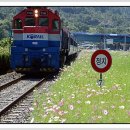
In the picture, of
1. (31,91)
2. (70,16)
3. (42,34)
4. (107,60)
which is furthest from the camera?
(70,16)

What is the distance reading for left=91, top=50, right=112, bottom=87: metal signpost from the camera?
12.0m

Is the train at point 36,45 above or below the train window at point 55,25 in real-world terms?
below

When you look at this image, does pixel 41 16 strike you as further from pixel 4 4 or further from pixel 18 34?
pixel 4 4

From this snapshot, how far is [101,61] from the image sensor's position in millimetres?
12141

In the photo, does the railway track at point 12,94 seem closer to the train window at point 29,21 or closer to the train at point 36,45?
the train at point 36,45

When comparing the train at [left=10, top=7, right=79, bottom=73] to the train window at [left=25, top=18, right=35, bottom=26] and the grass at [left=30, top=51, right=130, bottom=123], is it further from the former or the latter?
the grass at [left=30, top=51, right=130, bottom=123]

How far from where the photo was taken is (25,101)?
45.2 ft

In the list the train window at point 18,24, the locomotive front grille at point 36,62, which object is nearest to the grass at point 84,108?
the locomotive front grille at point 36,62

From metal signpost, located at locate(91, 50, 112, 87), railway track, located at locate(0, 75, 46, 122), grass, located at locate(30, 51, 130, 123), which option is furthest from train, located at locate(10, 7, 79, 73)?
metal signpost, located at locate(91, 50, 112, 87)

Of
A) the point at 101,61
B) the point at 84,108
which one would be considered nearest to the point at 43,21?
the point at 101,61

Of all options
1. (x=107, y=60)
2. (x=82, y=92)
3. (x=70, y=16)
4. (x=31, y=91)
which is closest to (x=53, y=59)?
(x=31, y=91)

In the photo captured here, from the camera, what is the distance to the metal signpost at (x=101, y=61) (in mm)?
11984

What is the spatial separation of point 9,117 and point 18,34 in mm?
12764

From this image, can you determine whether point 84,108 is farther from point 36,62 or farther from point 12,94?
point 36,62
